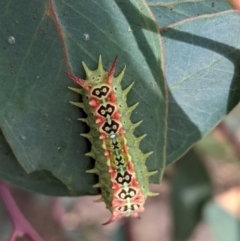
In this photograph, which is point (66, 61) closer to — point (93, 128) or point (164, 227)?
point (93, 128)

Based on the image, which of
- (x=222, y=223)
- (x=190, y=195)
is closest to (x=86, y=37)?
(x=190, y=195)

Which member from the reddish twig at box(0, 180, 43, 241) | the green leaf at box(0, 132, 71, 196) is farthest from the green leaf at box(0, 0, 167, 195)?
the reddish twig at box(0, 180, 43, 241)

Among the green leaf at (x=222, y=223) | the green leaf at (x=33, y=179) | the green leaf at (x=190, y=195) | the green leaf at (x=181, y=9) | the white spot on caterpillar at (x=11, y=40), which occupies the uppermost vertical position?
the white spot on caterpillar at (x=11, y=40)

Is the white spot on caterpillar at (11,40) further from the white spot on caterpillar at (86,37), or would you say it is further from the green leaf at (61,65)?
the white spot on caterpillar at (86,37)

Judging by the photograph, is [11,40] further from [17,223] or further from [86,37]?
[17,223]

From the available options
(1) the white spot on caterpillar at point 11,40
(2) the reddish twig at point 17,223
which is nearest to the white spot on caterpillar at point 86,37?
(1) the white spot on caterpillar at point 11,40

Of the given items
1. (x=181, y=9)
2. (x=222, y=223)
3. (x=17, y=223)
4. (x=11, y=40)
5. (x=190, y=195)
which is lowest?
(x=222, y=223)

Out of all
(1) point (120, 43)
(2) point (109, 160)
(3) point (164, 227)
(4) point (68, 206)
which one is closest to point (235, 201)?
(3) point (164, 227)
